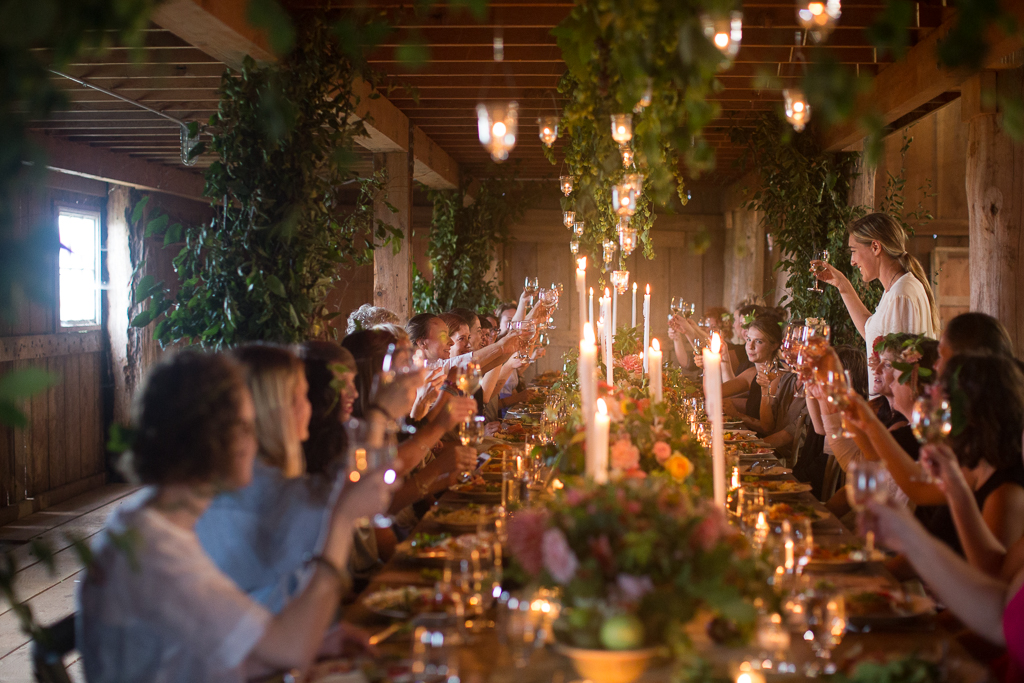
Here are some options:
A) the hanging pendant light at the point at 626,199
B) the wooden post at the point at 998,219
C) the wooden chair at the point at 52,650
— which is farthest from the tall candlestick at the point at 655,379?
the wooden post at the point at 998,219

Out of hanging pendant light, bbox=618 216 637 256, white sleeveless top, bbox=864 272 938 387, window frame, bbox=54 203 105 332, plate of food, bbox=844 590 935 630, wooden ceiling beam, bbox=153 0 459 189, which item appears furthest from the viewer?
window frame, bbox=54 203 105 332

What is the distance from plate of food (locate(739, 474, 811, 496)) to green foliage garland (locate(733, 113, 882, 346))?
9.05ft

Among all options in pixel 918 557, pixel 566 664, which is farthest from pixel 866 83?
pixel 566 664

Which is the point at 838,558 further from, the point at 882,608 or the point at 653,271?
the point at 653,271

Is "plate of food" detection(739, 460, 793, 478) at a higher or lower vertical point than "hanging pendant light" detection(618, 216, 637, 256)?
lower

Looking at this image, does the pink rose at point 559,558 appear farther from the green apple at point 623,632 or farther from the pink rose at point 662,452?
the pink rose at point 662,452

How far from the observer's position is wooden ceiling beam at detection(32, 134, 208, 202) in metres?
5.84

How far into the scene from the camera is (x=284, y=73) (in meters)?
3.19

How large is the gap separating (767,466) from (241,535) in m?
2.28

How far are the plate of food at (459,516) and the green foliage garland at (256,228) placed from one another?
0.95 metres

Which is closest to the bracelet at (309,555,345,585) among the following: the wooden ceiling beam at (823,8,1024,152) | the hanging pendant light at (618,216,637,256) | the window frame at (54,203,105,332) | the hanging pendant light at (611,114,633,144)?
the hanging pendant light at (611,114,633,144)

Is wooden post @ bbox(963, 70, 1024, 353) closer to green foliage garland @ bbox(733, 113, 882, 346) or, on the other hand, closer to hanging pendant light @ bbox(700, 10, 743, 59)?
green foliage garland @ bbox(733, 113, 882, 346)

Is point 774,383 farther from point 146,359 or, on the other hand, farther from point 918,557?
point 146,359

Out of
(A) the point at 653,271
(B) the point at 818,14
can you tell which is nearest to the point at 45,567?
(B) the point at 818,14
